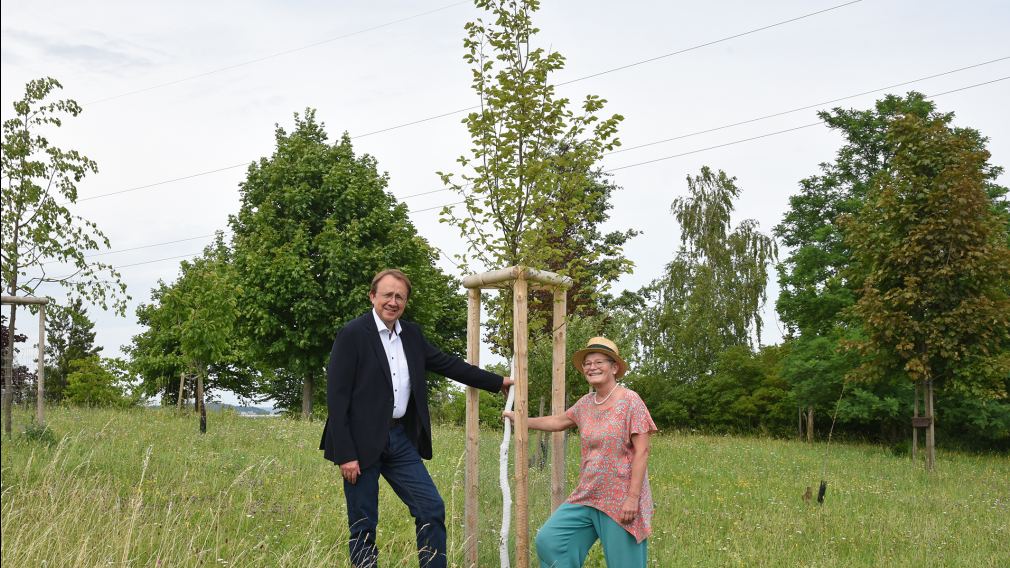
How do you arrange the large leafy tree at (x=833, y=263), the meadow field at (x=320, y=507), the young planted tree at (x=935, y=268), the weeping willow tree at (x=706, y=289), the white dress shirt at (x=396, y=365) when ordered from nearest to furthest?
the white dress shirt at (x=396, y=365)
the meadow field at (x=320, y=507)
the young planted tree at (x=935, y=268)
the large leafy tree at (x=833, y=263)
the weeping willow tree at (x=706, y=289)

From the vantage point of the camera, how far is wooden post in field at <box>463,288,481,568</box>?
Result: 6148mm

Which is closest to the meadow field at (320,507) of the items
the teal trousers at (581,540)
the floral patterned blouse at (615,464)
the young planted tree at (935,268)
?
the teal trousers at (581,540)

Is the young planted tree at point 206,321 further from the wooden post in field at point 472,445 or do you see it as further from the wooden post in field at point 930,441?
the wooden post in field at point 930,441

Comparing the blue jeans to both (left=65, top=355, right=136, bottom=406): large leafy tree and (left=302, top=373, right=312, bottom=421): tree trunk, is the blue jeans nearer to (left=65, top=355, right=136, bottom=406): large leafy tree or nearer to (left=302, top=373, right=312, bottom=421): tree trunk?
(left=302, top=373, right=312, bottom=421): tree trunk

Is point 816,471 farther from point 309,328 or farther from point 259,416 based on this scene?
point 309,328

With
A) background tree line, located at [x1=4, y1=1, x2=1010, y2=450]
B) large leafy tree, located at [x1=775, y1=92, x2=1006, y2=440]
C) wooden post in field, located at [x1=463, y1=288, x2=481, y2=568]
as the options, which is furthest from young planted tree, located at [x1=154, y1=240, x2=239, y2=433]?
large leafy tree, located at [x1=775, y1=92, x2=1006, y2=440]

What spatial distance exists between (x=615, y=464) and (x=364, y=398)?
1.64m

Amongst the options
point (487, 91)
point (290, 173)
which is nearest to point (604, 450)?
point (487, 91)

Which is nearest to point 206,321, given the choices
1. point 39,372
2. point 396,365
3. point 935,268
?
point 39,372

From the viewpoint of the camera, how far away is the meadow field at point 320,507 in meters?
5.80

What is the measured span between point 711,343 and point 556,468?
29893mm

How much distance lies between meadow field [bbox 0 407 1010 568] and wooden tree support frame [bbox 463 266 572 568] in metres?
0.29

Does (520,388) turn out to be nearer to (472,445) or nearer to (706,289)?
(472,445)

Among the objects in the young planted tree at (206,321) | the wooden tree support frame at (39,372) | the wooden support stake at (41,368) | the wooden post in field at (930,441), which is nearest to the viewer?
the wooden tree support frame at (39,372)
